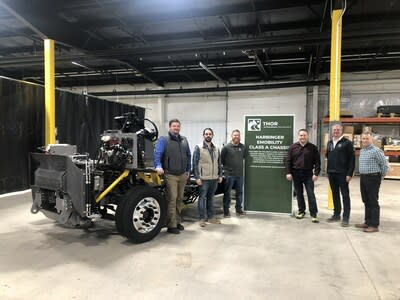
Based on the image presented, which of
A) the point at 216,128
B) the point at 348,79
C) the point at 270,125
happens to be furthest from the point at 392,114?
the point at 270,125

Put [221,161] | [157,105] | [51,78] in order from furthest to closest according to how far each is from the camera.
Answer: [157,105], [51,78], [221,161]

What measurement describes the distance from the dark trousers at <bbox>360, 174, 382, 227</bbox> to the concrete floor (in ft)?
0.67

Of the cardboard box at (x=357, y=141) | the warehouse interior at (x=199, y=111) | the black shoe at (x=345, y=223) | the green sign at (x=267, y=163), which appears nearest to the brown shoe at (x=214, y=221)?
the warehouse interior at (x=199, y=111)

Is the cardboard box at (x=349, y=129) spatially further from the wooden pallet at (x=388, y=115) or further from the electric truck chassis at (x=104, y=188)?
the electric truck chassis at (x=104, y=188)

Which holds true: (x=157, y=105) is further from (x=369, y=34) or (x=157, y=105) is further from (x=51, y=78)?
(x=369, y=34)

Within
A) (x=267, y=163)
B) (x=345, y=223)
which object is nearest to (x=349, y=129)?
(x=267, y=163)

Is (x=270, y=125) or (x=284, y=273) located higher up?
(x=270, y=125)

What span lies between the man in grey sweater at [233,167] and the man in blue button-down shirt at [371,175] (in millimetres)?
1716

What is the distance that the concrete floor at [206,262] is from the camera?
2.38 meters

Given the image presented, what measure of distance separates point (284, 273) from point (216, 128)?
971 cm

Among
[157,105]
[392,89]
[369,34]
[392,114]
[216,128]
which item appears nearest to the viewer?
[369,34]

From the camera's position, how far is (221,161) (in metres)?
4.78

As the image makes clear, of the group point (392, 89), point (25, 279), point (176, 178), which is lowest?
point (25, 279)

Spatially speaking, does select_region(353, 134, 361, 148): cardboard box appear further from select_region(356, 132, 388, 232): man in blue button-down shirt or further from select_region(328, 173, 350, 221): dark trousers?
select_region(356, 132, 388, 232): man in blue button-down shirt
